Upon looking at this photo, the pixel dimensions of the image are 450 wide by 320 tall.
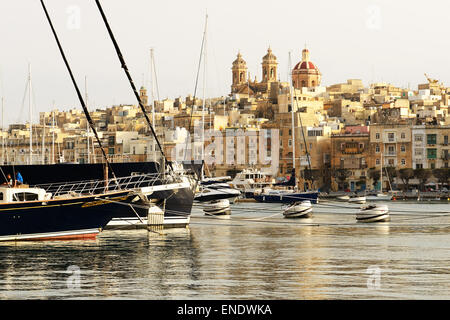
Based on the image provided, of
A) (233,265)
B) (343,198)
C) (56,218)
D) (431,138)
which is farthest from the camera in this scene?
(431,138)

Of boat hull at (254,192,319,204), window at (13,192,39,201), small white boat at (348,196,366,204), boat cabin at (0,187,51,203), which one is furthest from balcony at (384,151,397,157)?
window at (13,192,39,201)

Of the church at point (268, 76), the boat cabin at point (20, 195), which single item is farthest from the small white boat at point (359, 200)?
the church at point (268, 76)

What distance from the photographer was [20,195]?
34.9 meters

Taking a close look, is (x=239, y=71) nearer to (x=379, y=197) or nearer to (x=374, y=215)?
(x=379, y=197)

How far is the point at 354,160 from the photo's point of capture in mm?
105625

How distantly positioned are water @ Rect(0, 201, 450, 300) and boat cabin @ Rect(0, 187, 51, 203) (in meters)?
1.60

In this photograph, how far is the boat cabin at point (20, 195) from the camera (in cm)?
3459

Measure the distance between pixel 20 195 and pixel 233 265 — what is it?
9702mm

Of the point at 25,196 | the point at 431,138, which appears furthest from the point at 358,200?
the point at 25,196

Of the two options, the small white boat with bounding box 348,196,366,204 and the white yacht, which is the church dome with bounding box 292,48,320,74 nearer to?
the white yacht
